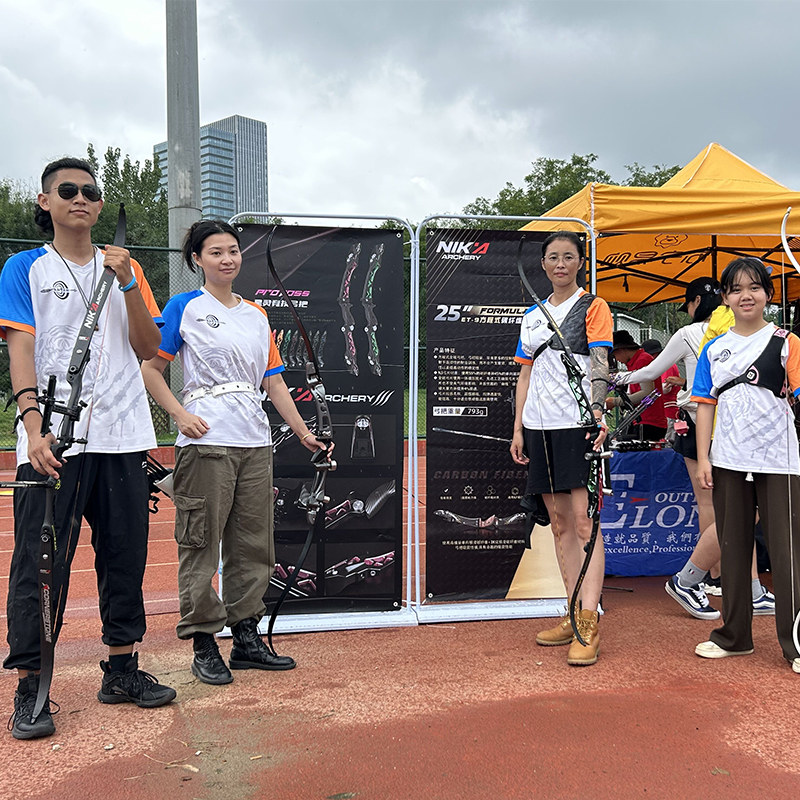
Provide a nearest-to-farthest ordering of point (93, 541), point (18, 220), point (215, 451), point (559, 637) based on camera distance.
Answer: point (93, 541) < point (215, 451) < point (559, 637) < point (18, 220)

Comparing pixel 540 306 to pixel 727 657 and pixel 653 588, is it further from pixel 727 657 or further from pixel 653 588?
pixel 653 588

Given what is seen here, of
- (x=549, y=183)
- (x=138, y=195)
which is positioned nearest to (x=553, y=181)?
(x=549, y=183)

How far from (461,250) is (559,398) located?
125cm

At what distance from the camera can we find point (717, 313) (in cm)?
445

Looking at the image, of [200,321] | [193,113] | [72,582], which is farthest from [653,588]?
[193,113]

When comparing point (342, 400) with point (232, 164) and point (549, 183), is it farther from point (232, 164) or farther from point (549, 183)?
point (232, 164)

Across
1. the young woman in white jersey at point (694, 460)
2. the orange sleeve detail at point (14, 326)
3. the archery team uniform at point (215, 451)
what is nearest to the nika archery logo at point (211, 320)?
the archery team uniform at point (215, 451)

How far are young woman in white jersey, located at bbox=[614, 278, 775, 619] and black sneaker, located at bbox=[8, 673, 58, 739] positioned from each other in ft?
11.6

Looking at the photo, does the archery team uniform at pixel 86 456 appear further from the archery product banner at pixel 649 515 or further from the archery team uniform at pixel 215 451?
the archery product banner at pixel 649 515

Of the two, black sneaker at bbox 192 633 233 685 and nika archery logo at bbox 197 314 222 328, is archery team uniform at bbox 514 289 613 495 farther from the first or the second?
black sneaker at bbox 192 633 233 685

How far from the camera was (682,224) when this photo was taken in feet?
15.0

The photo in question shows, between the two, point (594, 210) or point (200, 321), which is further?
point (594, 210)

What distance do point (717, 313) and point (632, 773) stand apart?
2.74 metres

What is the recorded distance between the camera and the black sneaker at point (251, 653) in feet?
12.3
